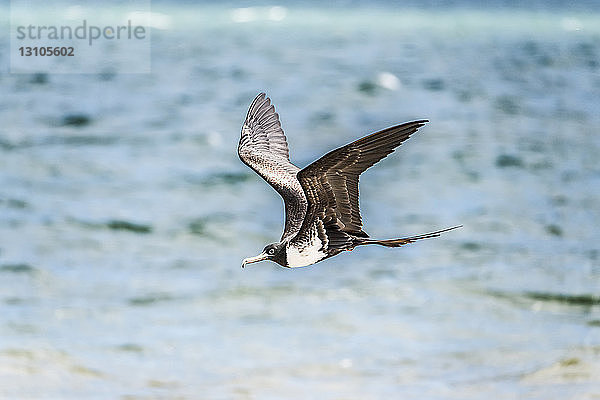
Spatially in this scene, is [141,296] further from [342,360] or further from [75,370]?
[342,360]

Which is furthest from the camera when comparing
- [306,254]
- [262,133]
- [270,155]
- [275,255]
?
[262,133]

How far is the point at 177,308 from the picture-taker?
12.1m

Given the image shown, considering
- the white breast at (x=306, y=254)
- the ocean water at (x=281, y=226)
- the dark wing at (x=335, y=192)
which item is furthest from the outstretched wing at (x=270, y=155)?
the ocean water at (x=281, y=226)

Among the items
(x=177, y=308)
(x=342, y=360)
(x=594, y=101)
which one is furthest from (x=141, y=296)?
(x=594, y=101)

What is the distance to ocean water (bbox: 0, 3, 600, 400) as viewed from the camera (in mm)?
10086

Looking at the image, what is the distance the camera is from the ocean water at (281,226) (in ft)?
33.1

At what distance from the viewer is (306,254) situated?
125 inches

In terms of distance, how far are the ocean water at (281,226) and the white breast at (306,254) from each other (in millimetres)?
6231

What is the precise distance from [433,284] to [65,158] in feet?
27.9

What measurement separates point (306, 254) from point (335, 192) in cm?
27

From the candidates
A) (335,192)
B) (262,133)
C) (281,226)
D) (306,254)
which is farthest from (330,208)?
(281,226)

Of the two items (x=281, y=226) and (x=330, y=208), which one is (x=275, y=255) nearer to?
(x=330, y=208)

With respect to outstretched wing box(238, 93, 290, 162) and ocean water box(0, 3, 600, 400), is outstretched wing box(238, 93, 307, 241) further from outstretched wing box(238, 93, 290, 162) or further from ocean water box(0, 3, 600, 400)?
ocean water box(0, 3, 600, 400)

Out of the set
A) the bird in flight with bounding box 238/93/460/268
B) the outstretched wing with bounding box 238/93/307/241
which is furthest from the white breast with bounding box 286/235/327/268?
the outstretched wing with bounding box 238/93/307/241
